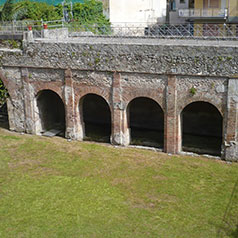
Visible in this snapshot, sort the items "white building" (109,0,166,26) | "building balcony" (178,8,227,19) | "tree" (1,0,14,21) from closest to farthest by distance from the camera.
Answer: "tree" (1,0,14,21) → "building balcony" (178,8,227,19) → "white building" (109,0,166,26)

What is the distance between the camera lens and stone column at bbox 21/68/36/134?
1886 cm

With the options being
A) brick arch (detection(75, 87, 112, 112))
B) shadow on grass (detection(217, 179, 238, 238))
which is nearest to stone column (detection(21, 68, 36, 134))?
brick arch (detection(75, 87, 112, 112))

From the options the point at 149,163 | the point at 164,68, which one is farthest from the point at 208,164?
the point at 164,68

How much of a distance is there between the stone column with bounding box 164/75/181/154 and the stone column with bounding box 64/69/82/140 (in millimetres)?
4116

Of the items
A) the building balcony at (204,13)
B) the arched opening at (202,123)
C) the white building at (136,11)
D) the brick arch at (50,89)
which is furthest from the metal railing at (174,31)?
the white building at (136,11)

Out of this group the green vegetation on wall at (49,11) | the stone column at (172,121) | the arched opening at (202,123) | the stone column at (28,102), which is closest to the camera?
the stone column at (172,121)

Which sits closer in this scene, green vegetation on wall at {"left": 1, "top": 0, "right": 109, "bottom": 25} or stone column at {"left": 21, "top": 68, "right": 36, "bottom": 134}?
stone column at {"left": 21, "top": 68, "right": 36, "bottom": 134}

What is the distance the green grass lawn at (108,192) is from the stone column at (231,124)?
1.67 feet

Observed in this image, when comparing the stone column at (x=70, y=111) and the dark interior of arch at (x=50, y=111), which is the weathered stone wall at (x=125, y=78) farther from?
the dark interior of arch at (x=50, y=111)

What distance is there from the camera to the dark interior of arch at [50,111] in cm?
1986

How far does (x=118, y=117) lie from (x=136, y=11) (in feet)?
60.5

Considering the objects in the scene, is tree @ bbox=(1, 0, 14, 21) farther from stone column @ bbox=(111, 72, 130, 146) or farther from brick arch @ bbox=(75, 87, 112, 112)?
stone column @ bbox=(111, 72, 130, 146)

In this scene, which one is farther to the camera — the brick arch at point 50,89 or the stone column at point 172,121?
the brick arch at point 50,89

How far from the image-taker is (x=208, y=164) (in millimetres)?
15898
